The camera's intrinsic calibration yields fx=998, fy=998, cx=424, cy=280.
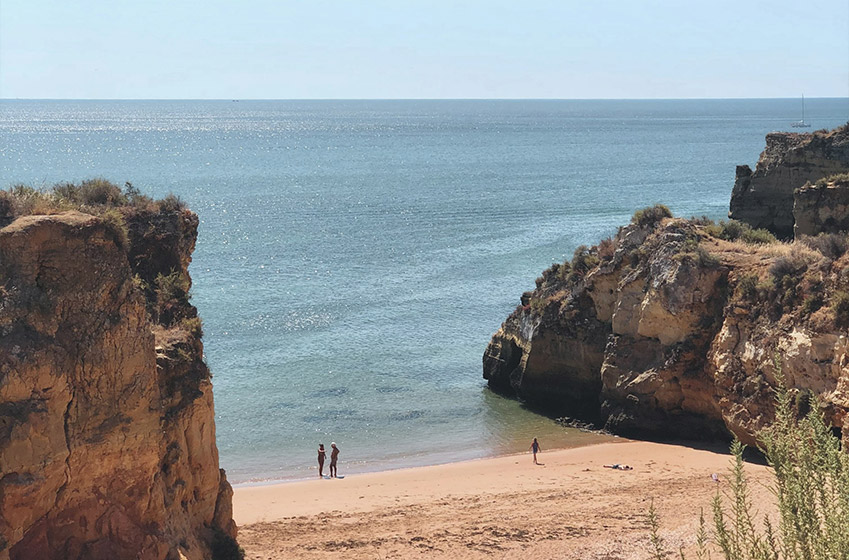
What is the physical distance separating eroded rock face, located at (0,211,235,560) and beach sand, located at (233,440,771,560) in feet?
16.2

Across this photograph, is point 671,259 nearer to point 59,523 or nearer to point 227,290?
point 59,523

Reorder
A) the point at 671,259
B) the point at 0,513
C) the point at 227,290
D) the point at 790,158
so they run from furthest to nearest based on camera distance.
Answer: the point at 227,290
the point at 790,158
the point at 671,259
the point at 0,513

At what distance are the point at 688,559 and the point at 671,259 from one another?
11744 mm

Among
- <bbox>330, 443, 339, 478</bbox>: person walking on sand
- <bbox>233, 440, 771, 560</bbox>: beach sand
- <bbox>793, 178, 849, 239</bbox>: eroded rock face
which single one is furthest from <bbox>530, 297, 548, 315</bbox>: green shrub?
<bbox>330, 443, 339, 478</bbox>: person walking on sand

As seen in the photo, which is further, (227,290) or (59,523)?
(227,290)

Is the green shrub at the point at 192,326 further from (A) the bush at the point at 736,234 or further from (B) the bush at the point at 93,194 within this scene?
(A) the bush at the point at 736,234

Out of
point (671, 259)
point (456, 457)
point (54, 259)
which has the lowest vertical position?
point (456, 457)

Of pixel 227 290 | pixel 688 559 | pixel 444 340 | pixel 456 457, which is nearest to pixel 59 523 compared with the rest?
pixel 688 559

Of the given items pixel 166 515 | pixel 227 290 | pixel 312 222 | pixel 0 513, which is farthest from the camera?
pixel 312 222

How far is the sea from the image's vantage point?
30781 millimetres

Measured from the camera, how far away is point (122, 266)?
14.1m

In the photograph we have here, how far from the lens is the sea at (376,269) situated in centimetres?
3078

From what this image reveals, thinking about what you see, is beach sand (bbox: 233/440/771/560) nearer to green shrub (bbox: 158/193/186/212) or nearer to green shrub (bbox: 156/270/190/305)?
green shrub (bbox: 156/270/190/305)

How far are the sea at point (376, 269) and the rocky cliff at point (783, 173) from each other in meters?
11.0
